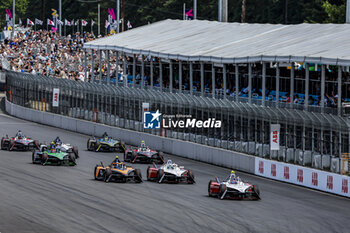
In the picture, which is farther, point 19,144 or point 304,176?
point 19,144

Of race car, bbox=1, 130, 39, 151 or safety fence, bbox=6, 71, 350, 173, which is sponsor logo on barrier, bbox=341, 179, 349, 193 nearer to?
safety fence, bbox=6, 71, 350, 173

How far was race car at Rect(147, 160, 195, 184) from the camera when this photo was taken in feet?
117

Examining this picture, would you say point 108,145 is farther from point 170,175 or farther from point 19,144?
point 170,175

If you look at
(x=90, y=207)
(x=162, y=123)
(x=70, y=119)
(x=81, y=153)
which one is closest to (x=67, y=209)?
(x=90, y=207)

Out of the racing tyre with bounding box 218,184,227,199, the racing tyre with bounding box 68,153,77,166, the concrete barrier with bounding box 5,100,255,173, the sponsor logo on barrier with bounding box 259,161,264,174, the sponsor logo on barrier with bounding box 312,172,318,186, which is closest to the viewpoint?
the racing tyre with bounding box 218,184,227,199

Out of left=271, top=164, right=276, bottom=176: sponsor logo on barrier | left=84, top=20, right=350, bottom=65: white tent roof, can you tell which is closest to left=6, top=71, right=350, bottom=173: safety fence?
left=271, top=164, right=276, bottom=176: sponsor logo on barrier

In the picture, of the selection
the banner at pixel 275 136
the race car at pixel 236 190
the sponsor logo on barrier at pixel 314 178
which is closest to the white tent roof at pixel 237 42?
the banner at pixel 275 136

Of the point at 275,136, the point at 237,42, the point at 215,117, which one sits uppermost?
the point at 237,42

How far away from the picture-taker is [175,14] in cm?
14012

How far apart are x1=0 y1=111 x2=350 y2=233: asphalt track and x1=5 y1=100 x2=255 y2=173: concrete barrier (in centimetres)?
157

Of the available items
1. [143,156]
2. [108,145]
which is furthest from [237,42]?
[143,156]

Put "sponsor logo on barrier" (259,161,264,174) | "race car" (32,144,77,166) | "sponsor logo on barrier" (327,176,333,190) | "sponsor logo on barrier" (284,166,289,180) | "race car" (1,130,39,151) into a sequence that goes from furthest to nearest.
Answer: "race car" (1,130,39,151), "race car" (32,144,77,166), "sponsor logo on barrier" (259,161,264,174), "sponsor logo on barrier" (284,166,289,180), "sponsor logo on barrier" (327,176,333,190)

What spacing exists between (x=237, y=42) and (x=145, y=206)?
26.7 m

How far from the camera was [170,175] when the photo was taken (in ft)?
118
